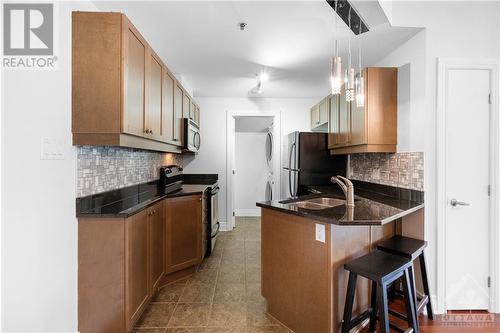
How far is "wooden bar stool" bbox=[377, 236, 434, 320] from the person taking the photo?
1.65m

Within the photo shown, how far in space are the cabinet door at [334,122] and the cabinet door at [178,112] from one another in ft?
6.58

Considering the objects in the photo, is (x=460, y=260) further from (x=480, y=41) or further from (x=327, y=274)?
(x=480, y=41)

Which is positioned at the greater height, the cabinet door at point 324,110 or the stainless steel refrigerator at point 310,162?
the cabinet door at point 324,110

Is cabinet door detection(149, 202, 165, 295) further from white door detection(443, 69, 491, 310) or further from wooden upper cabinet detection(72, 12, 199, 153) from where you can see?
white door detection(443, 69, 491, 310)

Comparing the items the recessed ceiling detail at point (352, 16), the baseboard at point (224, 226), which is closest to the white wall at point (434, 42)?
the recessed ceiling detail at point (352, 16)

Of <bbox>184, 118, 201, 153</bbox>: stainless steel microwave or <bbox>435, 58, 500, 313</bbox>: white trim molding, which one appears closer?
<bbox>435, 58, 500, 313</bbox>: white trim molding

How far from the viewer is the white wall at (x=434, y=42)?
6.47ft

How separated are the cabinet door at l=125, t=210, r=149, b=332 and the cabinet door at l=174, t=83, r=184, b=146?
117 centimetres

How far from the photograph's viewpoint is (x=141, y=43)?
1825mm

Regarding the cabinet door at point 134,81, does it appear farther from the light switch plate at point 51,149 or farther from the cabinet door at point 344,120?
the cabinet door at point 344,120

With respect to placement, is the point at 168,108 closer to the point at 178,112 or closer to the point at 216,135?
the point at 178,112

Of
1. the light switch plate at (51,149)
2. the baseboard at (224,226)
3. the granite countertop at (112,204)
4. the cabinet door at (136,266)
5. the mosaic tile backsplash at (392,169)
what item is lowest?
the baseboard at (224,226)

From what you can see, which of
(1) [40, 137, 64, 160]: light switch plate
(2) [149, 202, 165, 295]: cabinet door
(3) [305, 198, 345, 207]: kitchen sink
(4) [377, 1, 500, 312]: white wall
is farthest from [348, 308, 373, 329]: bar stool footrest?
(1) [40, 137, 64, 160]: light switch plate

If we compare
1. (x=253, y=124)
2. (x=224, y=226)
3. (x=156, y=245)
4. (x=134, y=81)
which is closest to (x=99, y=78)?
(x=134, y=81)
